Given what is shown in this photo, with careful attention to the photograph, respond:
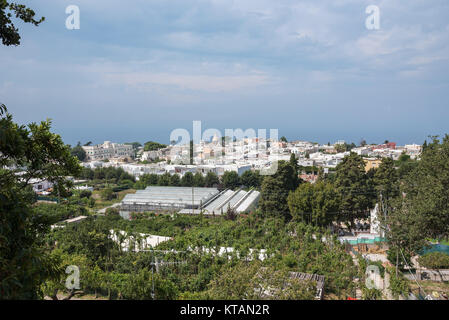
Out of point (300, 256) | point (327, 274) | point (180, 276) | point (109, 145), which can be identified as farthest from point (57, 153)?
point (109, 145)

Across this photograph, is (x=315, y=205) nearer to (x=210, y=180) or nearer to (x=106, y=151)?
(x=210, y=180)

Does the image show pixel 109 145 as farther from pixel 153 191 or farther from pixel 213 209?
pixel 213 209

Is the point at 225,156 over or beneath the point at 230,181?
over

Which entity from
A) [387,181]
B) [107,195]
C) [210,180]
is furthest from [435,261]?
[107,195]

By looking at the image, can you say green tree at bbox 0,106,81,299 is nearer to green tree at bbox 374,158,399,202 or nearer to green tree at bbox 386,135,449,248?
green tree at bbox 386,135,449,248

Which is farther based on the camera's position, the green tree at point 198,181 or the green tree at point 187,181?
the green tree at point 198,181

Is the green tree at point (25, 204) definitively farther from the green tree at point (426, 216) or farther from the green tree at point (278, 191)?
the green tree at point (278, 191)

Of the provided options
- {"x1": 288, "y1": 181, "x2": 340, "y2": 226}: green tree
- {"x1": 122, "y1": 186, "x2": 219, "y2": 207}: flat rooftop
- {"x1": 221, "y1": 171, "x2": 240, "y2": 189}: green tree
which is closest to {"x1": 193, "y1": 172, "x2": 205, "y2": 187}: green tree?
{"x1": 221, "y1": 171, "x2": 240, "y2": 189}: green tree

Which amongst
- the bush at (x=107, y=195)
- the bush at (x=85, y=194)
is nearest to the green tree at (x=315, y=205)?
the bush at (x=107, y=195)

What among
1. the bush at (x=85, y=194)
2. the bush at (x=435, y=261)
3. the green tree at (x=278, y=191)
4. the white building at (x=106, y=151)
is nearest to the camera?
the bush at (x=435, y=261)
